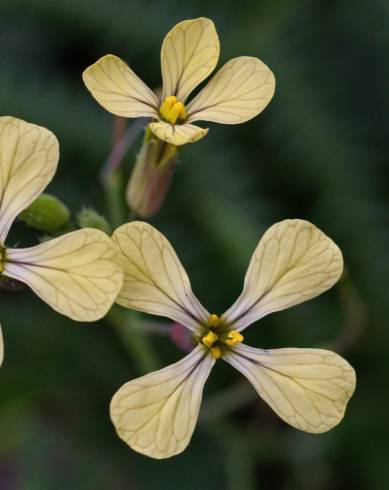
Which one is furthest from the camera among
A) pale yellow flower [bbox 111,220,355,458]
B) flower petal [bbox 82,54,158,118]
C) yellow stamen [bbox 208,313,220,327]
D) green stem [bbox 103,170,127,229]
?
green stem [bbox 103,170,127,229]

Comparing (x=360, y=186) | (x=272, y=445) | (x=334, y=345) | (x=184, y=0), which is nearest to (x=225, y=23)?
(x=184, y=0)

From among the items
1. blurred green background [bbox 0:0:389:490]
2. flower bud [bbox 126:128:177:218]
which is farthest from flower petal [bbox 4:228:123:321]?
blurred green background [bbox 0:0:389:490]

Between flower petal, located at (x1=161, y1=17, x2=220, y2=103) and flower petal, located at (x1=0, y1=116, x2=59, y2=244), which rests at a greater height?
flower petal, located at (x1=161, y1=17, x2=220, y2=103)

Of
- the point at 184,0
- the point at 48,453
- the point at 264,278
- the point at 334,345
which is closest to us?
the point at 264,278

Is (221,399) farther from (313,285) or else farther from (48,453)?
(313,285)

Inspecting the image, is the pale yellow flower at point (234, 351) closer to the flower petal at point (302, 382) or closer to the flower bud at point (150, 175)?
the flower petal at point (302, 382)

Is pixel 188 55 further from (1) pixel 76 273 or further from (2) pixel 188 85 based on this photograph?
(1) pixel 76 273

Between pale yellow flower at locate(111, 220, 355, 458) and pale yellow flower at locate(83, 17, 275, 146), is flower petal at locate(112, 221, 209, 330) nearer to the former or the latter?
pale yellow flower at locate(111, 220, 355, 458)

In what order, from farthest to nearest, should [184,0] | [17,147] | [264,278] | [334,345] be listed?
[184,0] < [334,345] < [264,278] < [17,147]
